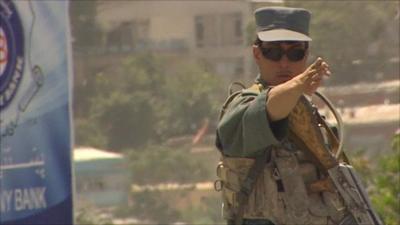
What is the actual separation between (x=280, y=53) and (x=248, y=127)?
0.30 metres

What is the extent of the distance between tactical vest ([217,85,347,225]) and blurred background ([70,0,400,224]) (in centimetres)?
1430

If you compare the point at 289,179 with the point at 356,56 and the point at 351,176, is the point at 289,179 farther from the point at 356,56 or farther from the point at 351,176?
the point at 356,56

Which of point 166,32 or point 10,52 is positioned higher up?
point 10,52

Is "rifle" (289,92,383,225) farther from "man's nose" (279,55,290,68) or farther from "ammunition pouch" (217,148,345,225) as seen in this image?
"man's nose" (279,55,290,68)

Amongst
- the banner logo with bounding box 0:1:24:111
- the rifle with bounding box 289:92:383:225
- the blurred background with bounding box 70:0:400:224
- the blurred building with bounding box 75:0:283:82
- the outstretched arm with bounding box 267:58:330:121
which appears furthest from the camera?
the blurred building with bounding box 75:0:283:82

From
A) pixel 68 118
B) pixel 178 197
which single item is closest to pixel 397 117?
pixel 178 197

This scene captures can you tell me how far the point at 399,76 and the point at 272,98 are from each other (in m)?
14.6

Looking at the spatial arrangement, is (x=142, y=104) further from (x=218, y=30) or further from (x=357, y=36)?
(x=357, y=36)

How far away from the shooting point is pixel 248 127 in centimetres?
398

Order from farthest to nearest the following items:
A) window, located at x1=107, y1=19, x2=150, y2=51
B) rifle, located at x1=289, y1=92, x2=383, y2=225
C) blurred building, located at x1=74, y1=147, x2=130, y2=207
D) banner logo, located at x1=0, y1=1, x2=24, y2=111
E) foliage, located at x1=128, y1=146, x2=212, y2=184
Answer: window, located at x1=107, y1=19, x2=150, y2=51
blurred building, located at x1=74, y1=147, x2=130, y2=207
foliage, located at x1=128, y1=146, x2=212, y2=184
banner logo, located at x1=0, y1=1, x2=24, y2=111
rifle, located at x1=289, y1=92, x2=383, y2=225

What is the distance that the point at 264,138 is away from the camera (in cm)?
397

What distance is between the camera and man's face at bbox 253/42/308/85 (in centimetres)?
414

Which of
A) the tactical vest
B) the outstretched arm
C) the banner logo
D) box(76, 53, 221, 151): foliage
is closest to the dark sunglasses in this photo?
the tactical vest

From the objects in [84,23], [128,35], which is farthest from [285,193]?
[128,35]
